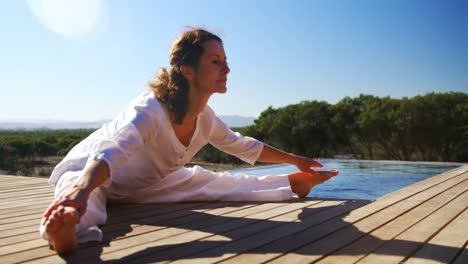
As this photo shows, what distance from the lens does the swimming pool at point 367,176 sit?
16.5 feet

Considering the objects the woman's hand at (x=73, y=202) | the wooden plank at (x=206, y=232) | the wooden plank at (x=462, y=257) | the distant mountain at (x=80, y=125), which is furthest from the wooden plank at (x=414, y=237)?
the distant mountain at (x=80, y=125)

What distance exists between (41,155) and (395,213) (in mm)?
20294

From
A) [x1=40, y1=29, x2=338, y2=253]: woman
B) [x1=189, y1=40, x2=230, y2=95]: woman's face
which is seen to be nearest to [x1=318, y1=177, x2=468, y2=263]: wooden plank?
[x1=40, y1=29, x2=338, y2=253]: woman

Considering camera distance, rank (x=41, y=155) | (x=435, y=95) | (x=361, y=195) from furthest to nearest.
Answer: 1. (x=41, y=155)
2. (x=435, y=95)
3. (x=361, y=195)

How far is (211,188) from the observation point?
2.60m

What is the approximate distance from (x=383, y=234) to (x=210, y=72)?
3.69 ft

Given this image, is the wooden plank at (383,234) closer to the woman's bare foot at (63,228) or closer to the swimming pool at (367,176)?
the woman's bare foot at (63,228)

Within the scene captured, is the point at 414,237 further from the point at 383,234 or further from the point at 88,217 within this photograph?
the point at 88,217

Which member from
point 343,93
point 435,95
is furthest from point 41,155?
point 435,95

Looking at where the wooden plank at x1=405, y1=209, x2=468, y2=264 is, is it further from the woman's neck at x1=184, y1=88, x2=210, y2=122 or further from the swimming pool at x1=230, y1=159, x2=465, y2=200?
the swimming pool at x1=230, y1=159, x2=465, y2=200

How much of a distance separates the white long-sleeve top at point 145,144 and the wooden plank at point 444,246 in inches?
43.4

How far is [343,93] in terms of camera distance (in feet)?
46.4

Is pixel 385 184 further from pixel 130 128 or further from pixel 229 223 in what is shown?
pixel 130 128

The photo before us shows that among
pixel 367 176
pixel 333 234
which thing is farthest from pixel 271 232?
pixel 367 176
